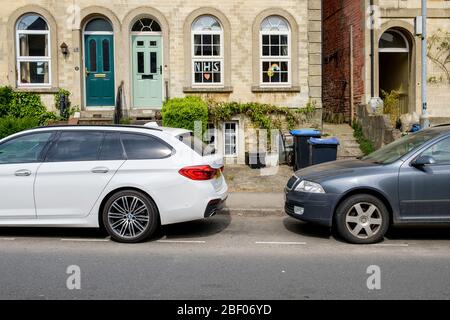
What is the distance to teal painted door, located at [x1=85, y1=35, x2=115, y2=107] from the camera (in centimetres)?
1595

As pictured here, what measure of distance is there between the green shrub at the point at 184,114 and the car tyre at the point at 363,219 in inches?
288

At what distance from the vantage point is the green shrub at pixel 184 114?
46.5 feet

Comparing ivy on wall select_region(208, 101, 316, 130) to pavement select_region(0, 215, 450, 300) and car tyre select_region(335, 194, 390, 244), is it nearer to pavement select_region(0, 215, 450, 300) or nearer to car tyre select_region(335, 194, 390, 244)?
pavement select_region(0, 215, 450, 300)

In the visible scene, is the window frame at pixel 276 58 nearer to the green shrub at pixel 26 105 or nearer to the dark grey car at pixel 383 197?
the green shrub at pixel 26 105

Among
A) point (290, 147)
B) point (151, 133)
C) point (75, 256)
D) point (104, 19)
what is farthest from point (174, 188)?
point (104, 19)

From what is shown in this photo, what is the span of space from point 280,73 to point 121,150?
365 inches

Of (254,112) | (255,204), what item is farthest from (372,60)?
(255,204)

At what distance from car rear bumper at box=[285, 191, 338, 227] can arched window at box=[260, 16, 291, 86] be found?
8.64 m

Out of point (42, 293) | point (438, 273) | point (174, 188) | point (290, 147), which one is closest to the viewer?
point (42, 293)

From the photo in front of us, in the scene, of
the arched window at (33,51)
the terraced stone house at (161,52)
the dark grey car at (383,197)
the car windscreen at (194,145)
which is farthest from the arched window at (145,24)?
the dark grey car at (383,197)

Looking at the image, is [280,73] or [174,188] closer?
[174,188]

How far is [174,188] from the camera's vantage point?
25.0 ft

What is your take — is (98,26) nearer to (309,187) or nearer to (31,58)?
(31,58)

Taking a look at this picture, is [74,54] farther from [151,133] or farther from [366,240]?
[366,240]
